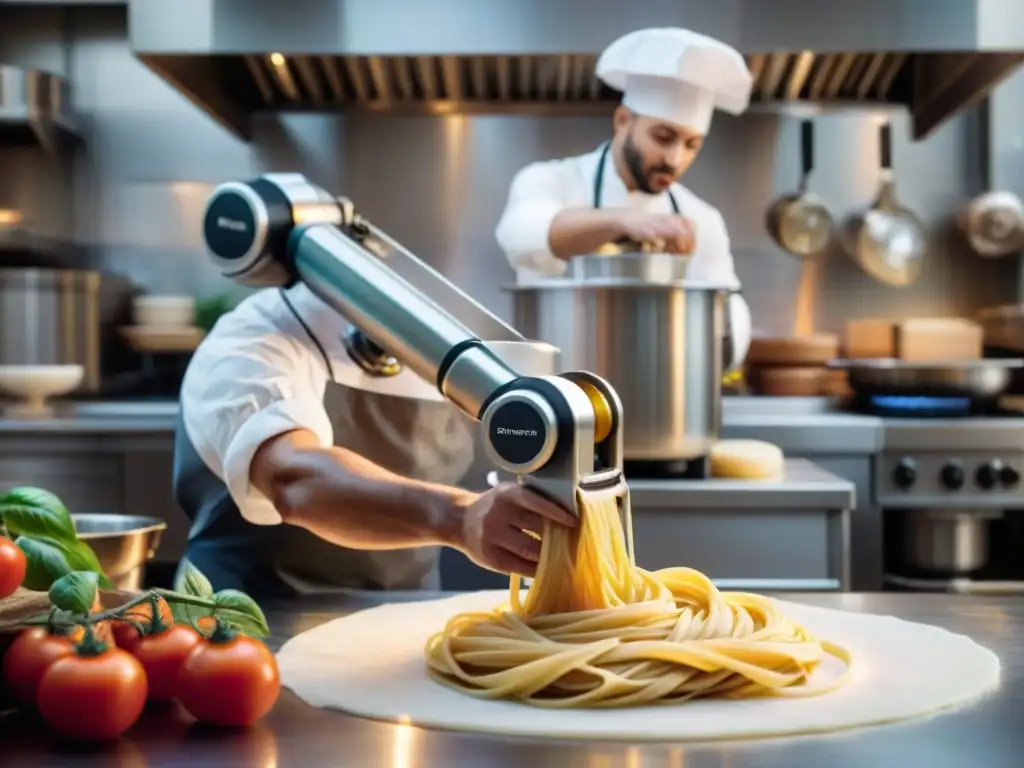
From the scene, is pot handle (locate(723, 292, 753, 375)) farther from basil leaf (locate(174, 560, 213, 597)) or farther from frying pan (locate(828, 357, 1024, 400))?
basil leaf (locate(174, 560, 213, 597))

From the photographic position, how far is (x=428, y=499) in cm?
123

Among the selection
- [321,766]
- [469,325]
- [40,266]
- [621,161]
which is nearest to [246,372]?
[469,325]

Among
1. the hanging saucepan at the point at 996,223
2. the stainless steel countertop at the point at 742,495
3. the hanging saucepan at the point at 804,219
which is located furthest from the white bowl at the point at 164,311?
the hanging saucepan at the point at 996,223

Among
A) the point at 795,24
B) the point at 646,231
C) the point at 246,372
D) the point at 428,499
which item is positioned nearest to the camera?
the point at 428,499

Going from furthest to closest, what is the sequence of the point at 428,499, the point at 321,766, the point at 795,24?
1. the point at 795,24
2. the point at 428,499
3. the point at 321,766

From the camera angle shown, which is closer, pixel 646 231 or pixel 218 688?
pixel 218 688

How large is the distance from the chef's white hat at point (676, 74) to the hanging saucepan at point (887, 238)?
A: 932mm

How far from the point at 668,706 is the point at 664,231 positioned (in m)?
1.41

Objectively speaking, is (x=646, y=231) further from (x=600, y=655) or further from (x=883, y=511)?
(x=600, y=655)

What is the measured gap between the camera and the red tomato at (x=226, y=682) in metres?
0.89

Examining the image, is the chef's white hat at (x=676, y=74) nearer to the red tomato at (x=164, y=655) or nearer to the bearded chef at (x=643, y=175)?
the bearded chef at (x=643, y=175)

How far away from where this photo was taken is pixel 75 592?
0.89 m

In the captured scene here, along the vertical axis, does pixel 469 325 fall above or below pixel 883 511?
Answer: above

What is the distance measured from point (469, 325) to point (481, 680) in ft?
1.25
